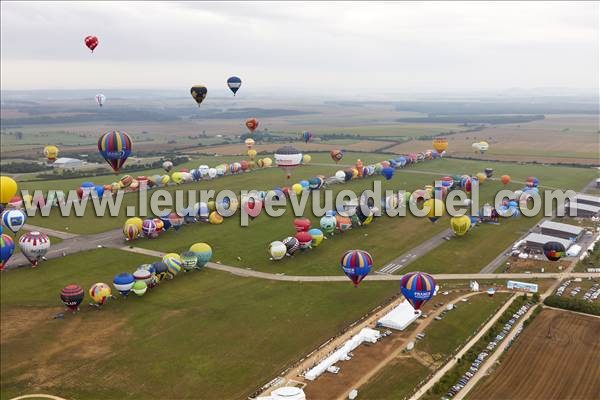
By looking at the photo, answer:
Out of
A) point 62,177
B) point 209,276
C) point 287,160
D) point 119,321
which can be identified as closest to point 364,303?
point 209,276

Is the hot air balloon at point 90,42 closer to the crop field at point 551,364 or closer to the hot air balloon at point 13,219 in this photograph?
the hot air balloon at point 13,219

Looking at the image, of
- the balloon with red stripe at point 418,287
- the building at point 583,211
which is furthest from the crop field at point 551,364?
the building at point 583,211

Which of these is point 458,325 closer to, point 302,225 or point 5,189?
point 302,225

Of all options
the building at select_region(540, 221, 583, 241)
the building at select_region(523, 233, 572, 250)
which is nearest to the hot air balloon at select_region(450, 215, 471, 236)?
the building at select_region(523, 233, 572, 250)

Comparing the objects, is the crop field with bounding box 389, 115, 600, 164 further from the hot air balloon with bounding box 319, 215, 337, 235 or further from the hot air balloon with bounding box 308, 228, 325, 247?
the hot air balloon with bounding box 308, 228, 325, 247

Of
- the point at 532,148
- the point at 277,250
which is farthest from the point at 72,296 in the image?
the point at 532,148

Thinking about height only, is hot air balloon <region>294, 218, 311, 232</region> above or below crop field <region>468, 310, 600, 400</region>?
above
